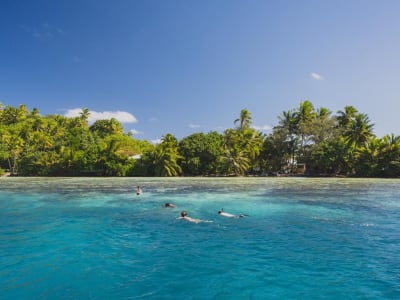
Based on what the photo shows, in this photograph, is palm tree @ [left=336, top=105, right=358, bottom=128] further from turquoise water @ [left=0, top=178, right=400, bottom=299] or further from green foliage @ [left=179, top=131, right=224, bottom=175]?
turquoise water @ [left=0, top=178, right=400, bottom=299]

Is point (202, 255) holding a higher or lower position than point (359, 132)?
lower

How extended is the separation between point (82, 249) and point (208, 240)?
4521 millimetres

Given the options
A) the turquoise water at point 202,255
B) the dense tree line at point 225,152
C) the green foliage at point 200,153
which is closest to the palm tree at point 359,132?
the dense tree line at point 225,152

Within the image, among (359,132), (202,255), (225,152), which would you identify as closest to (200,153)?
(225,152)

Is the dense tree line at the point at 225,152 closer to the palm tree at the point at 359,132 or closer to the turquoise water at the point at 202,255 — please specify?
the palm tree at the point at 359,132

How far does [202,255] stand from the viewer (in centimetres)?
959

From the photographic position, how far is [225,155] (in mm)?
59812

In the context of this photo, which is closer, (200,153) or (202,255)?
(202,255)

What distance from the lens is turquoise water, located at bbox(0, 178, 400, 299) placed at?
7.15 metres

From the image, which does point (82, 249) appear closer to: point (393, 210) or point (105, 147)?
point (393, 210)

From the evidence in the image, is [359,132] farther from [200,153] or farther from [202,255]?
[202,255]

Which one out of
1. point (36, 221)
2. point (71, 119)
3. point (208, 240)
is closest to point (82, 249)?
point (208, 240)

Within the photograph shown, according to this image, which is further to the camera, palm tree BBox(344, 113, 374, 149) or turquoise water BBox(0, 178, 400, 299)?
palm tree BBox(344, 113, 374, 149)

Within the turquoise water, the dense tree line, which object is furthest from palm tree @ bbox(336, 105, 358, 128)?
the turquoise water
